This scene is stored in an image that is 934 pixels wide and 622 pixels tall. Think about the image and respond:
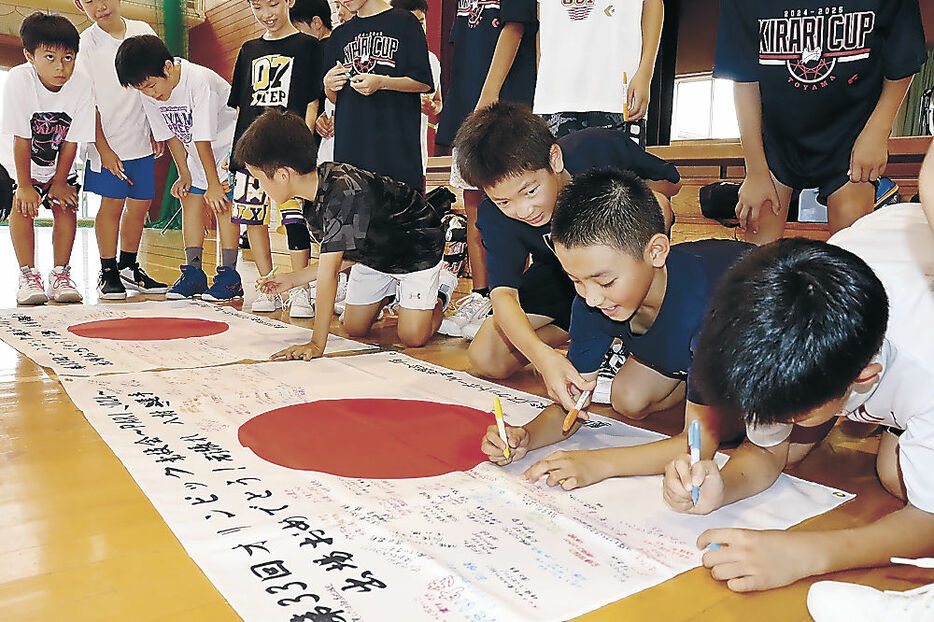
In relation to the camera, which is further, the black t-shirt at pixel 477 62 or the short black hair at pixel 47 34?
the short black hair at pixel 47 34

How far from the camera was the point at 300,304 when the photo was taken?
2684mm

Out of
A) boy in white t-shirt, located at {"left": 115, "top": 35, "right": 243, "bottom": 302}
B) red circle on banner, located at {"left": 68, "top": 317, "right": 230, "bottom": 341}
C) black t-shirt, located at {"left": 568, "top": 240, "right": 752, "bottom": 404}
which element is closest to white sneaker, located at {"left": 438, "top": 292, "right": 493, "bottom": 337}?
red circle on banner, located at {"left": 68, "top": 317, "right": 230, "bottom": 341}

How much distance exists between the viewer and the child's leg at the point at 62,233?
9.46ft

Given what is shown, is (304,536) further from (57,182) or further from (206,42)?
(206,42)

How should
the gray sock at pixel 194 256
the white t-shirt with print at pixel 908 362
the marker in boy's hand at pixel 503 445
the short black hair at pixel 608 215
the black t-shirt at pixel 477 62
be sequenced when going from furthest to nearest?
1. the gray sock at pixel 194 256
2. the black t-shirt at pixel 477 62
3. the marker in boy's hand at pixel 503 445
4. the short black hair at pixel 608 215
5. the white t-shirt with print at pixel 908 362

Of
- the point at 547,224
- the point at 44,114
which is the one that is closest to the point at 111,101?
the point at 44,114

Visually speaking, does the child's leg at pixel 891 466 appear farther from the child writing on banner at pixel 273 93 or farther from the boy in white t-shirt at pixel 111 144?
the boy in white t-shirt at pixel 111 144

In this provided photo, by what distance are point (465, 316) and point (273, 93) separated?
3.78 feet

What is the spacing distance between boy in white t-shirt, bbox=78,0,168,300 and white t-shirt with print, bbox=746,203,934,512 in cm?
270

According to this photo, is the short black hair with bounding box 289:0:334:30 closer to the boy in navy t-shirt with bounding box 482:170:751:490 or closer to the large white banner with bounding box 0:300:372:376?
the large white banner with bounding box 0:300:372:376

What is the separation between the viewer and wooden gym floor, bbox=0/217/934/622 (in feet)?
2.59

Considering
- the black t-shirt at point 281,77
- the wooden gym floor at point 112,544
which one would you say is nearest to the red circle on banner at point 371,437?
the wooden gym floor at point 112,544

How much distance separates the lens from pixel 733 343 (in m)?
0.71

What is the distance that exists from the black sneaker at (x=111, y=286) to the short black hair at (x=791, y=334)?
267cm
